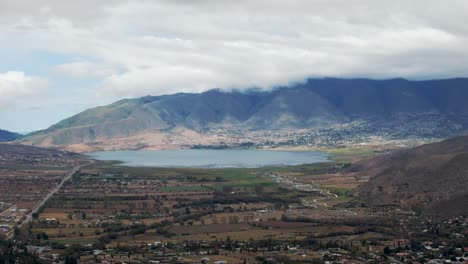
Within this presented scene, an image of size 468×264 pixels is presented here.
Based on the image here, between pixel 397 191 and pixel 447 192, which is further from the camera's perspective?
pixel 397 191

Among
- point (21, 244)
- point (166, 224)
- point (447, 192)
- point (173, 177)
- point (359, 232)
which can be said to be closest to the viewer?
point (21, 244)

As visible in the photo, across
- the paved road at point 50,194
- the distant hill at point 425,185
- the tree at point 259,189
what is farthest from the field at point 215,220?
the distant hill at point 425,185

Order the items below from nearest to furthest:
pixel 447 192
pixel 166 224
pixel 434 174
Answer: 1. pixel 166 224
2. pixel 447 192
3. pixel 434 174

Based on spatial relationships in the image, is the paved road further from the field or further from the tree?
the tree

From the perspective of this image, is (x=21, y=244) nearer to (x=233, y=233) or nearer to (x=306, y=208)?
(x=233, y=233)

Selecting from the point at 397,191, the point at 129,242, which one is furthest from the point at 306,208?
the point at 129,242

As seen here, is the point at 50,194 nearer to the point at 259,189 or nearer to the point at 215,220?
the point at 259,189

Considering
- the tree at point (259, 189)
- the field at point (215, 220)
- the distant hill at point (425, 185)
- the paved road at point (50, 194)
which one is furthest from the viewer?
the tree at point (259, 189)

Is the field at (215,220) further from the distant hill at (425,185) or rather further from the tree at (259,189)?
the distant hill at (425,185)

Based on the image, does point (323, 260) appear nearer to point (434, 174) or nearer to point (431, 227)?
point (431, 227)
